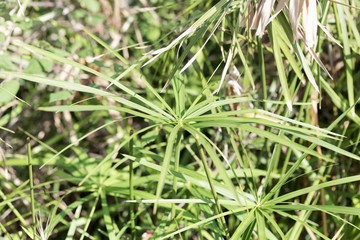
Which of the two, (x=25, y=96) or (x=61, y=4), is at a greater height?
(x=61, y=4)

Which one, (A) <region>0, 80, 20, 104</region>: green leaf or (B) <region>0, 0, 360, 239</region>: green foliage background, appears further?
(A) <region>0, 80, 20, 104</region>: green leaf

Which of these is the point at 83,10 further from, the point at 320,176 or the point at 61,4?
the point at 320,176

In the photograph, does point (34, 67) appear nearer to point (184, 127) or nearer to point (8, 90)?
point (8, 90)

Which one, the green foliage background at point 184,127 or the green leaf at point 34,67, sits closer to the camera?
the green foliage background at point 184,127

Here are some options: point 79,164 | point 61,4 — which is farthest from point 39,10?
point 79,164

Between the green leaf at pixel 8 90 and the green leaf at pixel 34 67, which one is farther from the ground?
the green leaf at pixel 34 67

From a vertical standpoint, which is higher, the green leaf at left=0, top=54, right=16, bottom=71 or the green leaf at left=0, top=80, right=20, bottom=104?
the green leaf at left=0, top=54, right=16, bottom=71

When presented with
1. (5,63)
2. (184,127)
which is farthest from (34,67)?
(184,127)

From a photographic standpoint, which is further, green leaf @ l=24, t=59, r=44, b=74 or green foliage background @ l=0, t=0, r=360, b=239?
green leaf @ l=24, t=59, r=44, b=74

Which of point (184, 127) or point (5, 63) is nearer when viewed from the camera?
point (184, 127)

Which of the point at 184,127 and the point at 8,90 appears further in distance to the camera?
the point at 8,90

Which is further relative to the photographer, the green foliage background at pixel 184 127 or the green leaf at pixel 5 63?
the green leaf at pixel 5 63
